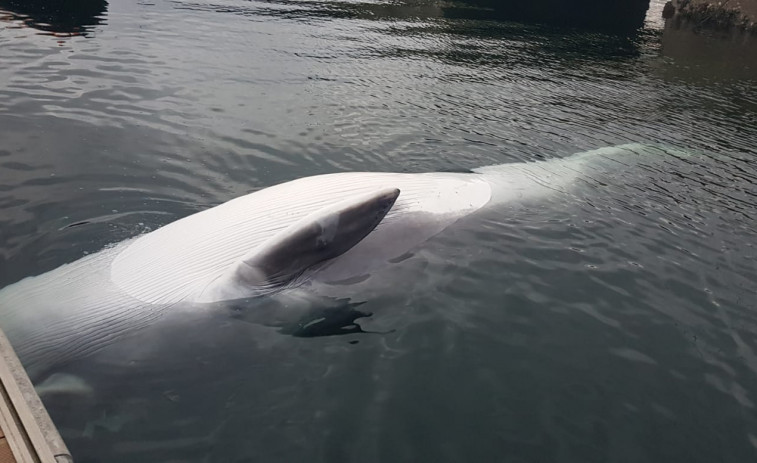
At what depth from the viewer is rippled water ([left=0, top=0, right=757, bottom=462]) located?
5.18m

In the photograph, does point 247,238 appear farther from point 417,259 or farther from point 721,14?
point 721,14

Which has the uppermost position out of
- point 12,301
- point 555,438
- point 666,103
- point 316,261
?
point 666,103

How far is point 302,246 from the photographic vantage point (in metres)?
5.68

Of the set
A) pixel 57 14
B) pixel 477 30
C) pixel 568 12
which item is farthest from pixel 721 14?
pixel 57 14

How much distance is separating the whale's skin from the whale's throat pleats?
11 millimetres

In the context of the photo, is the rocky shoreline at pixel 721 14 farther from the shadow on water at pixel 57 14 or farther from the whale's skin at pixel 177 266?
the whale's skin at pixel 177 266

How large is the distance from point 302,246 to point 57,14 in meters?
22.1

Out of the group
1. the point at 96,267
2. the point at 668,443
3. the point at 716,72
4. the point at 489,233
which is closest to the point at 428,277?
the point at 489,233

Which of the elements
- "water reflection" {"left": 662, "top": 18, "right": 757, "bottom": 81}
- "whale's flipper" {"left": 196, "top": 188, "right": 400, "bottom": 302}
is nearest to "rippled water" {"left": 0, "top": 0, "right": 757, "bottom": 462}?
"whale's flipper" {"left": 196, "top": 188, "right": 400, "bottom": 302}

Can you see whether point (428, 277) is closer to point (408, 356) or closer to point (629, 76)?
point (408, 356)

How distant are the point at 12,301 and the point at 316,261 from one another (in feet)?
9.74

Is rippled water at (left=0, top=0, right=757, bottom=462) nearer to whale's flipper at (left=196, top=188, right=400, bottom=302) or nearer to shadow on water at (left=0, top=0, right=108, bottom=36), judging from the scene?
whale's flipper at (left=196, top=188, right=400, bottom=302)

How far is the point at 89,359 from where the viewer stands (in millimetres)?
5297

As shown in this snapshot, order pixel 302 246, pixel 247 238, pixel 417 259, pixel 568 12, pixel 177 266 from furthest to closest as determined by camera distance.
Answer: pixel 568 12
pixel 417 259
pixel 247 238
pixel 177 266
pixel 302 246
